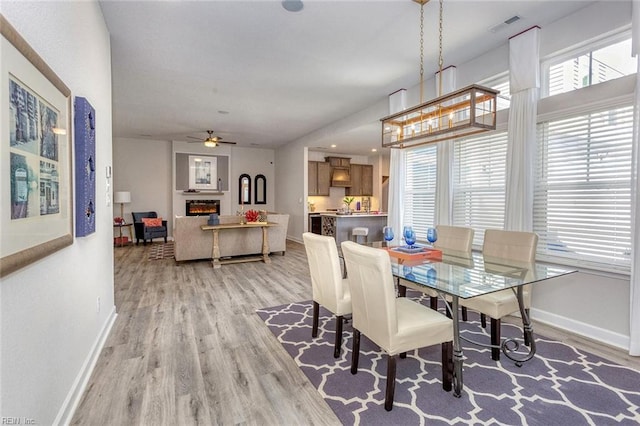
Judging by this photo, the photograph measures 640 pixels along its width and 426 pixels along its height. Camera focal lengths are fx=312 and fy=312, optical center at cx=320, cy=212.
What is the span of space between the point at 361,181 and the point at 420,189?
5.12 m

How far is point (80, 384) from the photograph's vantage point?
77.5 inches

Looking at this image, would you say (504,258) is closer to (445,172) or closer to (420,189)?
(445,172)

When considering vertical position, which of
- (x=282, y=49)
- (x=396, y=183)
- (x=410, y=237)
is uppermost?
(x=282, y=49)

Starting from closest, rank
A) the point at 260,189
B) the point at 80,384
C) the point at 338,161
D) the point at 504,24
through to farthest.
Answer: the point at 80,384 < the point at 504,24 < the point at 338,161 < the point at 260,189

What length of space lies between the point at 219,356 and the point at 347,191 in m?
7.83

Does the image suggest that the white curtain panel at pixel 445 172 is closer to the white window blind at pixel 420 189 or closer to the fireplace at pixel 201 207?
the white window blind at pixel 420 189

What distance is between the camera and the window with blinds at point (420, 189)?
4.60 m

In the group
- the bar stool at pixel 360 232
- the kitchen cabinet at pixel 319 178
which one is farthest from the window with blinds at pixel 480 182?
the kitchen cabinet at pixel 319 178

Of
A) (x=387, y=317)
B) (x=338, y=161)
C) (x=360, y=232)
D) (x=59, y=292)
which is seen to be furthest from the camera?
(x=338, y=161)

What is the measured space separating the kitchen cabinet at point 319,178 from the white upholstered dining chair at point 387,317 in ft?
23.3

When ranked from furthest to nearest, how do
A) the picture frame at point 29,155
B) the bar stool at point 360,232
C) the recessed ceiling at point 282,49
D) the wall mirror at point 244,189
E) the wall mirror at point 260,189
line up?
the wall mirror at point 260,189, the wall mirror at point 244,189, the bar stool at point 360,232, the recessed ceiling at point 282,49, the picture frame at point 29,155

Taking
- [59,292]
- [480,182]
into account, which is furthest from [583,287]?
[59,292]

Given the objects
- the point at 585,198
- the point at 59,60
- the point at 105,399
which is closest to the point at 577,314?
the point at 585,198

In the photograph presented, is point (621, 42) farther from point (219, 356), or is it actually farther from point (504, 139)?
point (219, 356)
